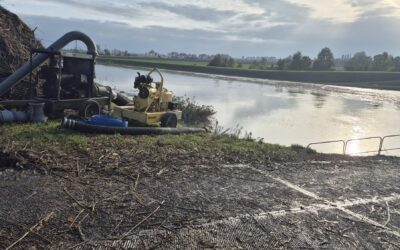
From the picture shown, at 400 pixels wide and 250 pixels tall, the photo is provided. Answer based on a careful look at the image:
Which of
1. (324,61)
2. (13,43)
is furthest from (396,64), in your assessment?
(13,43)

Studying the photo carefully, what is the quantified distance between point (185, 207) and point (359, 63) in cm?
11000

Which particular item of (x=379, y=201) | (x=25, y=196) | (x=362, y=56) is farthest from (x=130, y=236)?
(x=362, y=56)

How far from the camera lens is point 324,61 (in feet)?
320

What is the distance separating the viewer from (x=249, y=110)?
27.8m

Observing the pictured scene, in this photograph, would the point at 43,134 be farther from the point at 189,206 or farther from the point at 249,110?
the point at 249,110

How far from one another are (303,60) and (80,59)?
9019 centimetres

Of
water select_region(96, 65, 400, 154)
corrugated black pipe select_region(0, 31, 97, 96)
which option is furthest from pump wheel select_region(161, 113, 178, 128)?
water select_region(96, 65, 400, 154)

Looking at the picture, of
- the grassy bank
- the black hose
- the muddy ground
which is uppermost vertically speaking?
the black hose

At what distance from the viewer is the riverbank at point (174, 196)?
16.6 feet

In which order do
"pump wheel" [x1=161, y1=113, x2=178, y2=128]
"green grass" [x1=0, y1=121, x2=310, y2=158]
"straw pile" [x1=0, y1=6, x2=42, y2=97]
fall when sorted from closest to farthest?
"green grass" [x1=0, y1=121, x2=310, y2=158] < "pump wheel" [x1=161, y1=113, x2=178, y2=128] < "straw pile" [x1=0, y1=6, x2=42, y2=97]

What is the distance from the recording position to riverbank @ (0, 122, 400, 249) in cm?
506

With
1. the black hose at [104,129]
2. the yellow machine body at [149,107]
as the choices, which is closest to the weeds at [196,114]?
the yellow machine body at [149,107]

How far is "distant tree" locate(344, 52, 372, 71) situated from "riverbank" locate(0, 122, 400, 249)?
9640 cm

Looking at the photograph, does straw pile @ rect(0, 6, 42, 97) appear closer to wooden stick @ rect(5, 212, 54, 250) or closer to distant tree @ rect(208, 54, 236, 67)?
wooden stick @ rect(5, 212, 54, 250)
